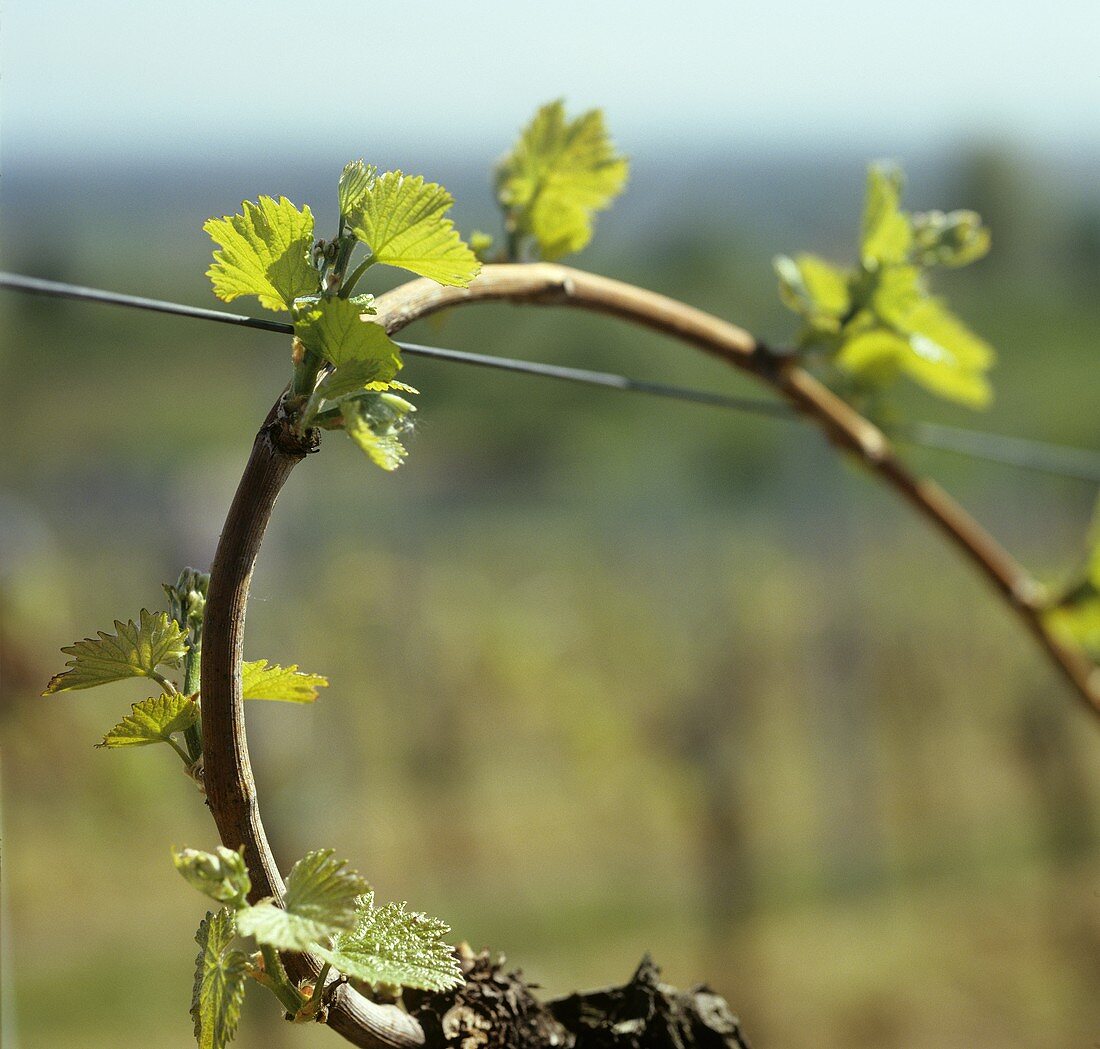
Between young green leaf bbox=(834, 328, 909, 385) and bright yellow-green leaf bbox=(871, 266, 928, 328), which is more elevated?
young green leaf bbox=(834, 328, 909, 385)

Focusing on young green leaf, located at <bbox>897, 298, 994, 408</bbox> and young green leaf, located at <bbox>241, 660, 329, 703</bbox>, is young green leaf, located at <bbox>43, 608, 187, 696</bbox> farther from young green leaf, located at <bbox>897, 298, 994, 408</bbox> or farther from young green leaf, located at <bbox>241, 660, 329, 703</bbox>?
young green leaf, located at <bbox>897, 298, 994, 408</bbox>

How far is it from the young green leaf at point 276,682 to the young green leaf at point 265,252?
0.08 metres

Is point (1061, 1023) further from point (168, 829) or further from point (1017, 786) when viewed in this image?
point (168, 829)

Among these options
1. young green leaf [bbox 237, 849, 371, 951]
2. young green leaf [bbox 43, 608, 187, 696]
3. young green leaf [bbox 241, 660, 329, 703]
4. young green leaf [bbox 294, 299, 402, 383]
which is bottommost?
young green leaf [bbox 237, 849, 371, 951]

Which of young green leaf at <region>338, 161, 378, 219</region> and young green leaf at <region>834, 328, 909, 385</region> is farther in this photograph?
young green leaf at <region>834, 328, 909, 385</region>

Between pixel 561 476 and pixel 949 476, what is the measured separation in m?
1.83

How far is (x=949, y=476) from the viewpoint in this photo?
3.07m

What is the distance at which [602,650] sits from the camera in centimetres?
332

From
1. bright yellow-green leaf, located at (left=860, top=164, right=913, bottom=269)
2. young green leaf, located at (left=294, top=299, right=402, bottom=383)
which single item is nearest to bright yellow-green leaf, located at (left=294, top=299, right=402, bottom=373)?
young green leaf, located at (left=294, top=299, right=402, bottom=383)

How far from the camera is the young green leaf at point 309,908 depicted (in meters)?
0.22

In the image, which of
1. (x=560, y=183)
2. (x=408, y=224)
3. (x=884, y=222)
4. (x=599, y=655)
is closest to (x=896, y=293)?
(x=884, y=222)

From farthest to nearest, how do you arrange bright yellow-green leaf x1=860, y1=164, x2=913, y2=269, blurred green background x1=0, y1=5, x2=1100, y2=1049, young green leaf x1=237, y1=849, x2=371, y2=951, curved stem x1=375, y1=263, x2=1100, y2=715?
blurred green background x1=0, y1=5, x2=1100, y2=1049 → bright yellow-green leaf x1=860, y1=164, x2=913, y2=269 → curved stem x1=375, y1=263, x2=1100, y2=715 → young green leaf x1=237, y1=849, x2=371, y2=951

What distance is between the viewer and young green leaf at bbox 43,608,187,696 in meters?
0.25

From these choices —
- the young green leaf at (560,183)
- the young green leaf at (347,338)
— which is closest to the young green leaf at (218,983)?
the young green leaf at (347,338)
